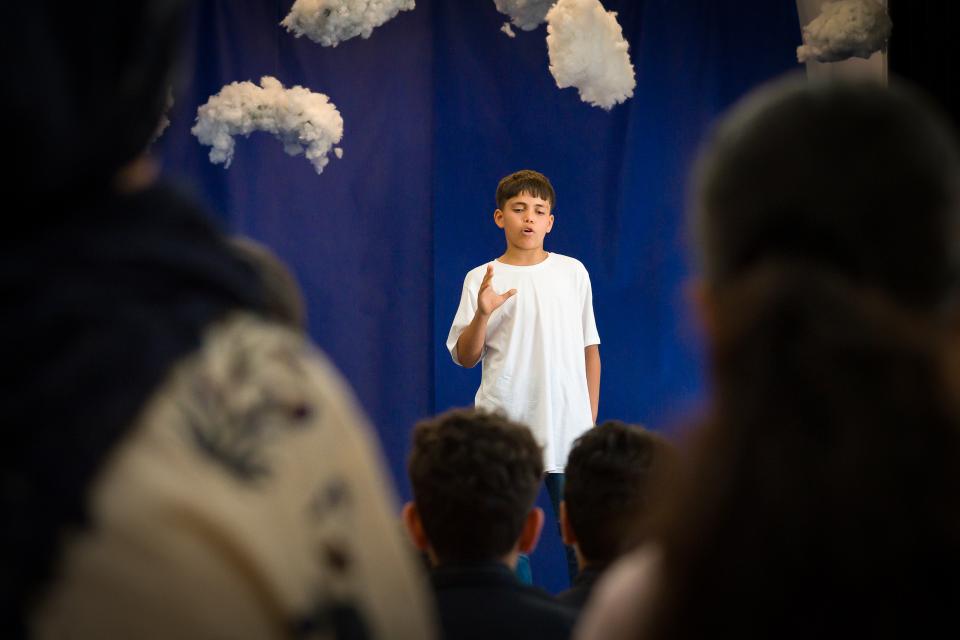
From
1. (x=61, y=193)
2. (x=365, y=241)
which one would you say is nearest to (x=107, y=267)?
(x=61, y=193)

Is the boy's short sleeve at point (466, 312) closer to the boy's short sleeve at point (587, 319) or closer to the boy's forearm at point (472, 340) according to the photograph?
the boy's forearm at point (472, 340)

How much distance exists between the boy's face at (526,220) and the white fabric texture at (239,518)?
3.17 metres

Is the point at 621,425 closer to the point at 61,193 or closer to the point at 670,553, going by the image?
the point at 670,553

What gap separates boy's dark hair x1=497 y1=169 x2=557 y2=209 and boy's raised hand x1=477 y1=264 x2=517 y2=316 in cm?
37

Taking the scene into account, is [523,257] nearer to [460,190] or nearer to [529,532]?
[460,190]

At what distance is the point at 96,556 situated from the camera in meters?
0.51

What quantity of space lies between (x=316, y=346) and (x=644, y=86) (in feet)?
5.56

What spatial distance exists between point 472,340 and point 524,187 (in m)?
0.60

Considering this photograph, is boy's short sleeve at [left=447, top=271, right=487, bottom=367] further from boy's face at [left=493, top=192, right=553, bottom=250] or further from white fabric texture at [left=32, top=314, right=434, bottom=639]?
white fabric texture at [left=32, top=314, right=434, bottom=639]

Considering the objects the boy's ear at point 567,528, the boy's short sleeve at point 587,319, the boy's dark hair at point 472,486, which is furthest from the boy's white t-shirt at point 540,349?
the boy's dark hair at point 472,486

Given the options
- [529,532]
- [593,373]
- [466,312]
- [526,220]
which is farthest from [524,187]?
[529,532]

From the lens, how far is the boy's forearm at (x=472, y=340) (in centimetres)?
358

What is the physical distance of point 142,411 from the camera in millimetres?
532

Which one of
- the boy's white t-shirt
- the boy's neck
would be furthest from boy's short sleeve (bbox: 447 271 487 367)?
the boy's neck
